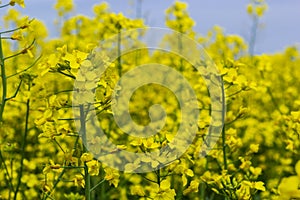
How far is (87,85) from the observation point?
8.62 ft

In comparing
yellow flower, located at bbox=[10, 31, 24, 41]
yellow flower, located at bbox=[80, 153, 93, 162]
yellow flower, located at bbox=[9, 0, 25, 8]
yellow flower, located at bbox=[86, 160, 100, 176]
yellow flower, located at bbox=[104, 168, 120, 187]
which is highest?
yellow flower, located at bbox=[9, 0, 25, 8]

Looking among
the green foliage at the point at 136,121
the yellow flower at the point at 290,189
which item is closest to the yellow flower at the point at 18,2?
the green foliage at the point at 136,121

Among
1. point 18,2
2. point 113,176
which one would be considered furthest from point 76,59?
point 18,2

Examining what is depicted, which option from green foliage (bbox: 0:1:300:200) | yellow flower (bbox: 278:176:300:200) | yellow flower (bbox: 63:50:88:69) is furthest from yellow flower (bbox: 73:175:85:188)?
yellow flower (bbox: 278:176:300:200)

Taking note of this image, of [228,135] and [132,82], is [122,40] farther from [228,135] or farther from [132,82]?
[228,135]

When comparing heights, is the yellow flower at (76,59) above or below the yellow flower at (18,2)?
below

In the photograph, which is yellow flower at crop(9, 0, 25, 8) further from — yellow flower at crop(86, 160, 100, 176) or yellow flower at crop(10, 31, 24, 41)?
yellow flower at crop(86, 160, 100, 176)

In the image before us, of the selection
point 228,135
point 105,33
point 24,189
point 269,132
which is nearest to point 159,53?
point 269,132

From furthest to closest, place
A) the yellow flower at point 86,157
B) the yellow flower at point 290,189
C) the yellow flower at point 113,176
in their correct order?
the yellow flower at point 113,176, the yellow flower at point 86,157, the yellow flower at point 290,189

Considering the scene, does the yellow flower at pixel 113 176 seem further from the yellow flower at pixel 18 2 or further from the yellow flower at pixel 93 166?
the yellow flower at pixel 18 2

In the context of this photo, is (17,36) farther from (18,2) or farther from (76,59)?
(76,59)

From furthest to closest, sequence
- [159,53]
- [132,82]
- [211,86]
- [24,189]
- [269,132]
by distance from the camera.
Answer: [159,53] → [269,132] → [132,82] → [24,189] → [211,86]

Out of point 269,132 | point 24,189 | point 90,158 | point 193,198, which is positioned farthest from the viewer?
point 269,132

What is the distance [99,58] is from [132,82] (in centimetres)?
359
